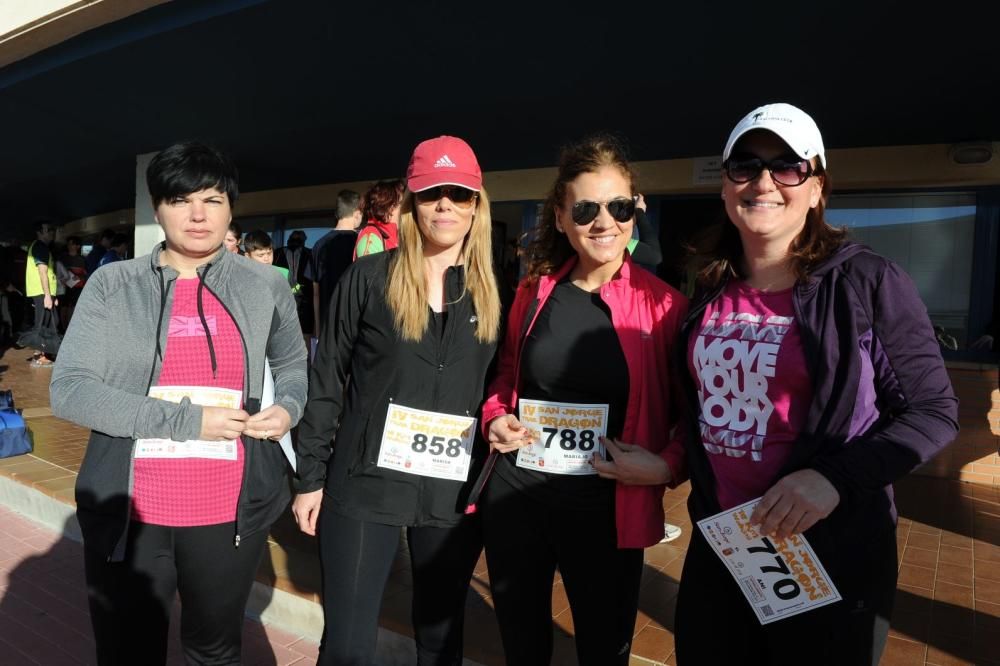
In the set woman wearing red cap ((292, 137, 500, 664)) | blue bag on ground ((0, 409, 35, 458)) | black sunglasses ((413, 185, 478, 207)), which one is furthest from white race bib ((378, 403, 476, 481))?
blue bag on ground ((0, 409, 35, 458))

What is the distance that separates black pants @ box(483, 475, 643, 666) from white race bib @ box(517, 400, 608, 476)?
0.11m

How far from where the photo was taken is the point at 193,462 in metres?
1.82

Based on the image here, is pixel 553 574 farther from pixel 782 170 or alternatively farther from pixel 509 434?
pixel 782 170

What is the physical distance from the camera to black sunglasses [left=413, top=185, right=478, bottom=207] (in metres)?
2.01

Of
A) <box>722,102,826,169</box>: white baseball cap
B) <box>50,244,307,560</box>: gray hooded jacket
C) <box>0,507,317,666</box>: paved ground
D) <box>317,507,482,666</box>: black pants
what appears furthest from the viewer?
<box>0,507,317,666</box>: paved ground

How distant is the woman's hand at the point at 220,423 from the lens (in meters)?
1.74

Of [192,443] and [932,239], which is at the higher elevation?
[932,239]

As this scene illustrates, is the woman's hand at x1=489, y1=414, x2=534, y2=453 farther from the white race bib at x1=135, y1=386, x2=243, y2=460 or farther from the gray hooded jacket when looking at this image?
the white race bib at x1=135, y1=386, x2=243, y2=460

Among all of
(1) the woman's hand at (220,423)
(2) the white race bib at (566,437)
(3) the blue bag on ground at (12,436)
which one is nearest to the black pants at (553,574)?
(2) the white race bib at (566,437)

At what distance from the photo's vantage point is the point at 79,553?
13.3 feet

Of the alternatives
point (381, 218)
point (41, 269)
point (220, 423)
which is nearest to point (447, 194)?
point (220, 423)

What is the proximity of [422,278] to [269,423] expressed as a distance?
60cm

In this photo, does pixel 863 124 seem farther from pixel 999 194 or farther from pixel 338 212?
pixel 338 212

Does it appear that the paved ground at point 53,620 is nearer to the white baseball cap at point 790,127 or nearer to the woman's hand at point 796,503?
the woman's hand at point 796,503
